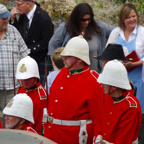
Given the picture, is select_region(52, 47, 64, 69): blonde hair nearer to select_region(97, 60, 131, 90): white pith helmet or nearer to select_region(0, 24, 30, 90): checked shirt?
select_region(0, 24, 30, 90): checked shirt

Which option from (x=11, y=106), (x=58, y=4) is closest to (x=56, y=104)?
(x=11, y=106)

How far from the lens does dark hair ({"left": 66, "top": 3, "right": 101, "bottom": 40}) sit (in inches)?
170

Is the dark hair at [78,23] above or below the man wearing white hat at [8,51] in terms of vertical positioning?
above

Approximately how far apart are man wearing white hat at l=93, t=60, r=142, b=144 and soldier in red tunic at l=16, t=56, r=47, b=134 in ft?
3.11

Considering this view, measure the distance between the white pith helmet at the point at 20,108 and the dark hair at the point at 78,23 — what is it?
159 cm

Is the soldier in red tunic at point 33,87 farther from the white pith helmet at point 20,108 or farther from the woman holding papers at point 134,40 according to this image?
the woman holding papers at point 134,40

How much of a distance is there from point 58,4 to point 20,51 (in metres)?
2.31

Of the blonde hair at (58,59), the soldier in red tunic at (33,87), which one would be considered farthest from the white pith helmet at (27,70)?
the blonde hair at (58,59)

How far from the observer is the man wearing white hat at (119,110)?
8.91 feet

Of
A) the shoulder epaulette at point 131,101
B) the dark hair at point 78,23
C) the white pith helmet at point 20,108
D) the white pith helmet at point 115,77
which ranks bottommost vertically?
the white pith helmet at point 20,108

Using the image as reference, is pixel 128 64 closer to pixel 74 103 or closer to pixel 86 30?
pixel 86 30

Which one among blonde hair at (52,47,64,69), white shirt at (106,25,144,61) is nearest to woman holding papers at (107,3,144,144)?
white shirt at (106,25,144,61)

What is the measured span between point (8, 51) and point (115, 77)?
248 centimetres

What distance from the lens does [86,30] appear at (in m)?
4.41
